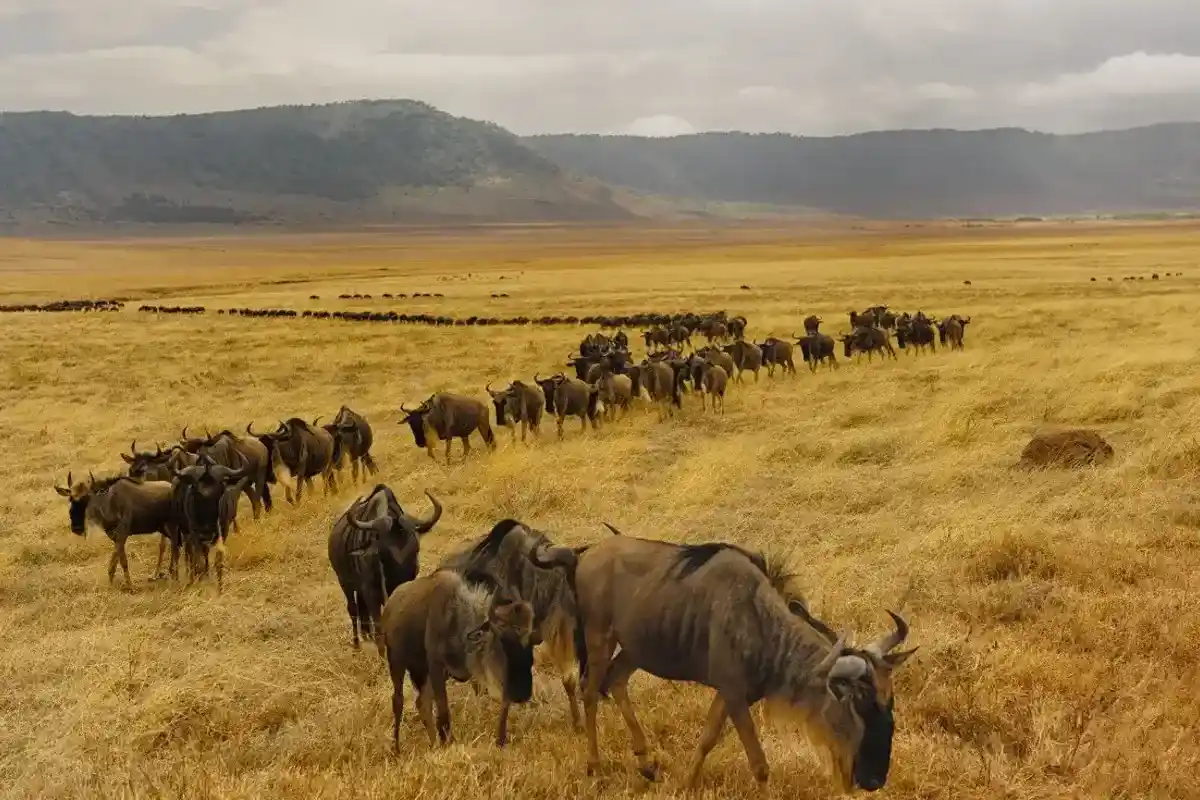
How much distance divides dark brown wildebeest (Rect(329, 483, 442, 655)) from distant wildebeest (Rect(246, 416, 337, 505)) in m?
5.98

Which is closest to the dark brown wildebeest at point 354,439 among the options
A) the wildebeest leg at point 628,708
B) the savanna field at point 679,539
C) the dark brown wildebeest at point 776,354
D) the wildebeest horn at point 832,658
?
the savanna field at point 679,539

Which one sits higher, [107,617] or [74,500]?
[74,500]

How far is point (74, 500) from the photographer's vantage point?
36.9 ft

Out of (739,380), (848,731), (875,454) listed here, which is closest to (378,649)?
(848,731)

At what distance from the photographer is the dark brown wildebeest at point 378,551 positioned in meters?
8.00

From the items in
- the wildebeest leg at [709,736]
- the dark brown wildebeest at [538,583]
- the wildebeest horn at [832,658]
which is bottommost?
the wildebeest leg at [709,736]

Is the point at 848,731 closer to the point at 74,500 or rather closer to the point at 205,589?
the point at 205,589

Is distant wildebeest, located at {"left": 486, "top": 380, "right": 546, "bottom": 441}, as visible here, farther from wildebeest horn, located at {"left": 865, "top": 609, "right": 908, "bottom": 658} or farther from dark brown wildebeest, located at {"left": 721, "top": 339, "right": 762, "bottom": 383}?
wildebeest horn, located at {"left": 865, "top": 609, "right": 908, "bottom": 658}

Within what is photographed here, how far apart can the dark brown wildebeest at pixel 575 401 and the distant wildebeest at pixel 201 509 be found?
8.47m

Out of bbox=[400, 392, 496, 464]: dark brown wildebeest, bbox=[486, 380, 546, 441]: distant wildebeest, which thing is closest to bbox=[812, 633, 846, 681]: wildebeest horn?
bbox=[400, 392, 496, 464]: dark brown wildebeest

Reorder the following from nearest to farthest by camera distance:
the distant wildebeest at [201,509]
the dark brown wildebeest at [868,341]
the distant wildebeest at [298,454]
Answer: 1. the distant wildebeest at [201,509]
2. the distant wildebeest at [298,454]
3. the dark brown wildebeest at [868,341]

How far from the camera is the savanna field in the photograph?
228 inches

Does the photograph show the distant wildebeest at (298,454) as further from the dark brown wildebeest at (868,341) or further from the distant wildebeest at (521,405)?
the dark brown wildebeest at (868,341)

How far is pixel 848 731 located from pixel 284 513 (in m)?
10.3
